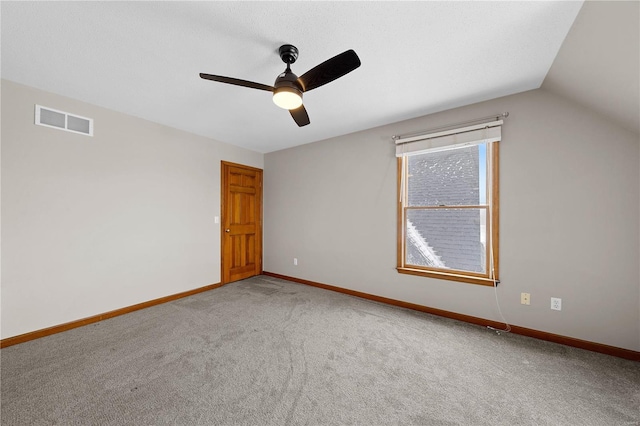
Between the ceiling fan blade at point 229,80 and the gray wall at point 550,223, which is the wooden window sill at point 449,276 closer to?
the gray wall at point 550,223

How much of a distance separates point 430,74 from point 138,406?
3382 millimetres

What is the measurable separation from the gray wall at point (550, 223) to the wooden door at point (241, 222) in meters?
2.31

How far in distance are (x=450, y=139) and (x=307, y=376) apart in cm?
286

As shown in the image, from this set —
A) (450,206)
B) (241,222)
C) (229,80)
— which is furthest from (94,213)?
(450,206)

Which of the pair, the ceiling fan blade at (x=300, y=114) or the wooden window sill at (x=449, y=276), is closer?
the ceiling fan blade at (x=300, y=114)

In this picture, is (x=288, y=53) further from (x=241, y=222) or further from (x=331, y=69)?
(x=241, y=222)

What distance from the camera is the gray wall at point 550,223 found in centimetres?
204

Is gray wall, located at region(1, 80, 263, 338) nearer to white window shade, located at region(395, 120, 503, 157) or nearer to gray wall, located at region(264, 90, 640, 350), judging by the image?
gray wall, located at region(264, 90, 640, 350)

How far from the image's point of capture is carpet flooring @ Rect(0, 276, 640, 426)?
145cm

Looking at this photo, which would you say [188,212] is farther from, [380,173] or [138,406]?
[380,173]

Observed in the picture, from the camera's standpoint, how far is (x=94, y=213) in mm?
2711

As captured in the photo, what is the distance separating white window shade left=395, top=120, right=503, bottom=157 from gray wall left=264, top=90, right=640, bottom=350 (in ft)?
0.44

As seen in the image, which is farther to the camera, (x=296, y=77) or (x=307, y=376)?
(x=307, y=376)

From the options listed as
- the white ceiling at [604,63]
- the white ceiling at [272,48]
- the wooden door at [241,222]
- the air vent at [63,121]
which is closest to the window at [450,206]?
the white ceiling at [272,48]
